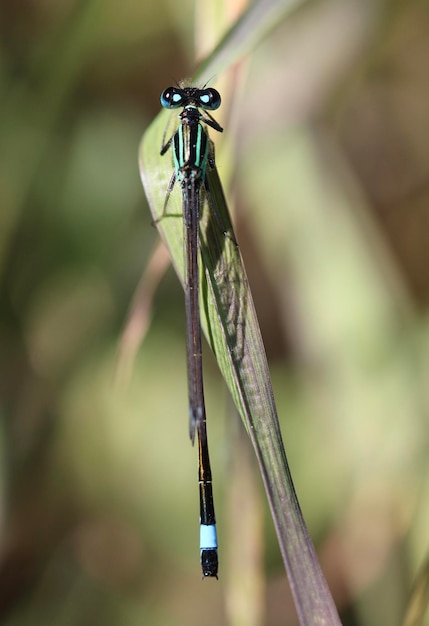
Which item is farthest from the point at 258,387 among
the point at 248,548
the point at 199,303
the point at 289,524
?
the point at 248,548

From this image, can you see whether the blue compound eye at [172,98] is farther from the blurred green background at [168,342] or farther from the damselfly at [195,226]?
the blurred green background at [168,342]

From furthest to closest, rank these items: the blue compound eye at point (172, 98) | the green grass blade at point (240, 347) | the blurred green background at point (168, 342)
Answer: the blurred green background at point (168, 342), the blue compound eye at point (172, 98), the green grass blade at point (240, 347)

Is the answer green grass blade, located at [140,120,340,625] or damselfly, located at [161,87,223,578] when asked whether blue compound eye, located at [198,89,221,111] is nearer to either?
damselfly, located at [161,87,223,578]

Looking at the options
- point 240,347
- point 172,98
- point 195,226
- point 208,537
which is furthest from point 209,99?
point 208,537

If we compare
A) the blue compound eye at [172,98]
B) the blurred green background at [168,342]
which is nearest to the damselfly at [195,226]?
the blue compound eye at [172,98]

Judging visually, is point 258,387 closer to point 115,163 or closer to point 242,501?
point 242,501
